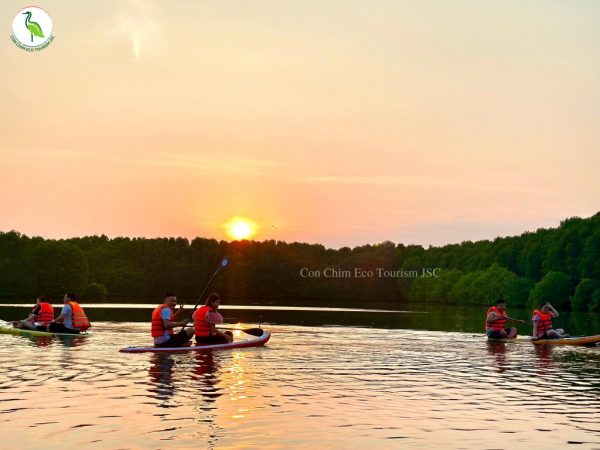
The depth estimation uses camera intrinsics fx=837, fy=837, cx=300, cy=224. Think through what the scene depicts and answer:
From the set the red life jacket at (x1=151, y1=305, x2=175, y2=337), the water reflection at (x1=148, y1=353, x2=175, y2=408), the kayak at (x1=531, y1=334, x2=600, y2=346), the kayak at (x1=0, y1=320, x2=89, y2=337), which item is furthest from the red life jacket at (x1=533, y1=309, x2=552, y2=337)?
the kayak at (x1=0, y1=320, x2=89, y2=337)

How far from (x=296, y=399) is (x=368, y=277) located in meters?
171

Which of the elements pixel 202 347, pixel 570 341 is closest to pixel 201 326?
pixel 202 347

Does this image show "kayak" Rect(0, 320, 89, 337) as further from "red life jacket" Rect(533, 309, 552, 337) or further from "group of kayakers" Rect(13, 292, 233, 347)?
"red life jacket" Rect(533, 309, 552, 337)

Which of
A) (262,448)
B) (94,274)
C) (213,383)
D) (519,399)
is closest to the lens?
(262,448)

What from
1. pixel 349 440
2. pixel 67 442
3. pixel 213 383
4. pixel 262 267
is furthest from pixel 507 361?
pixel 262 267

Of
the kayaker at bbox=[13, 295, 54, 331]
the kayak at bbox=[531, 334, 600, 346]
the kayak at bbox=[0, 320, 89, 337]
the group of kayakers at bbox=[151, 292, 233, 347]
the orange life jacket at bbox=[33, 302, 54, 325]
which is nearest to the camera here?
the group of kayakers at bbox=[151, 292, 233, 347]

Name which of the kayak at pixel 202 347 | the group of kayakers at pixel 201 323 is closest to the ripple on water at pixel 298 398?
the kayak at pixel 202 347

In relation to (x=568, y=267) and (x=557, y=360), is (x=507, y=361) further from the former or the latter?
(x=568, y=267)

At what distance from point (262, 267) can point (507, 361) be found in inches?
6696

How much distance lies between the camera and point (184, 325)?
30766 mm

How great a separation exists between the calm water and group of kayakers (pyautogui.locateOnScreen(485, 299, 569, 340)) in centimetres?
559

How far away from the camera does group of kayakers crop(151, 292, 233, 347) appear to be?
2988 centimetres

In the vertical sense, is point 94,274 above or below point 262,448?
above

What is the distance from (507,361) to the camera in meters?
29.9
